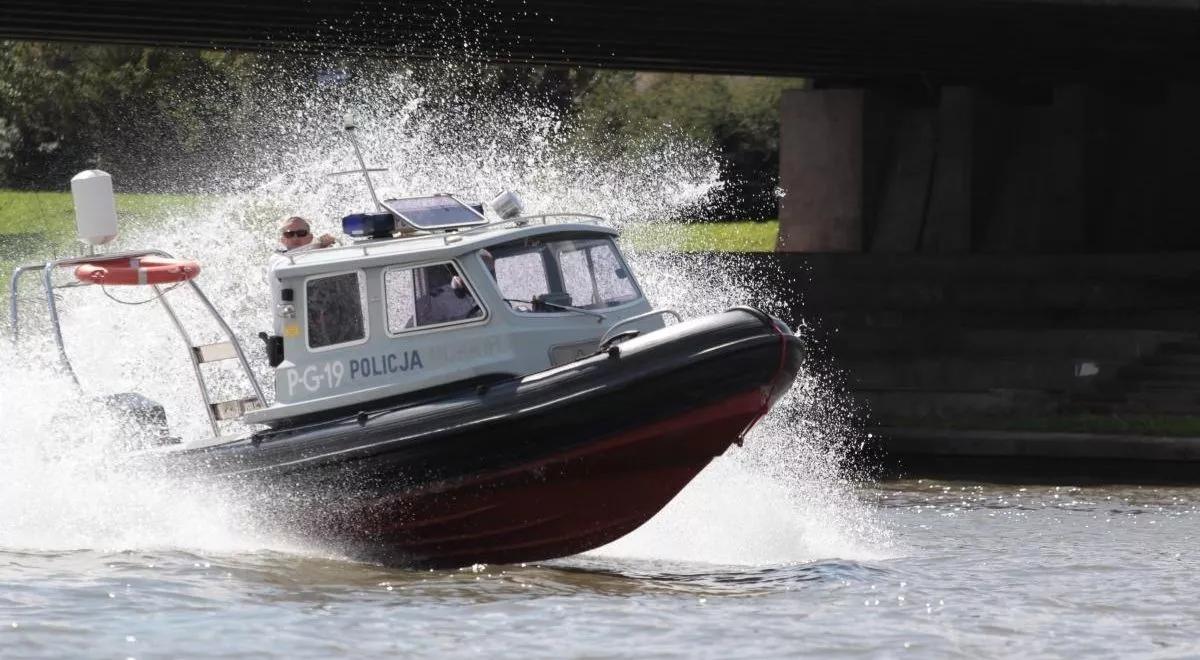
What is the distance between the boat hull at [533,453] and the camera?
12.2 metres

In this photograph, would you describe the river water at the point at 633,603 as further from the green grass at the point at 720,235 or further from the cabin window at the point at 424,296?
the green grass at the point at 720,235

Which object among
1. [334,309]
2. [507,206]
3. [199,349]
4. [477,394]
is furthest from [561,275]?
[199,349]

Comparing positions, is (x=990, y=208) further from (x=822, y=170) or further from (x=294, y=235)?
(x=294, y=235)

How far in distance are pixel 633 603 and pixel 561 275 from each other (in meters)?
2.68

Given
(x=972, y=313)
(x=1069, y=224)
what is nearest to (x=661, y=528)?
(x=972, y=313)

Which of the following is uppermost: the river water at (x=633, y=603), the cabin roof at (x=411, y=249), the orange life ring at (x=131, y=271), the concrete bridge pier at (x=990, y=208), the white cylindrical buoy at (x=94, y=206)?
the concrete bridge pier at (x=990, y=208)

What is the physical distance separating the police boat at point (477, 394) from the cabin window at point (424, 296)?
0.03 feet

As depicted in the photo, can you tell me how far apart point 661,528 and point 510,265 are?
2385mm

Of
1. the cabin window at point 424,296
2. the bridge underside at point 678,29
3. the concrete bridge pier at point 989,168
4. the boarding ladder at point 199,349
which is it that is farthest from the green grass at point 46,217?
the cabin window at point 424,296

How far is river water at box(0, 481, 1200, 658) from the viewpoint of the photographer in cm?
1001

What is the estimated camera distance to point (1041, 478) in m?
19.7

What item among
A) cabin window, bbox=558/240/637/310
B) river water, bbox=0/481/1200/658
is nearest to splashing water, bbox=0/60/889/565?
river water, bbox=0/481/1200/658

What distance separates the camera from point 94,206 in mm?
13781

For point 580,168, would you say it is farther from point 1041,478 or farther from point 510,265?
point 510,265
